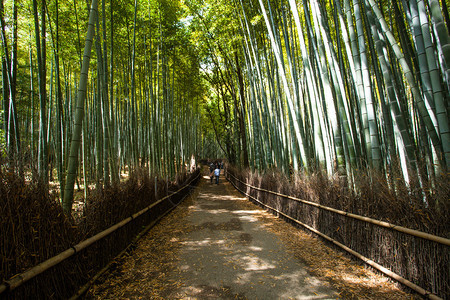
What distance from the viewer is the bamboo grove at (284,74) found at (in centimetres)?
185

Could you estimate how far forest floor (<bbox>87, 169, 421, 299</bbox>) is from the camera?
5.80 ft

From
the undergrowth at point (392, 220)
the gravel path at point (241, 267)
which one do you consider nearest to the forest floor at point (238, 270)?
the gravel path at point (241, 267)

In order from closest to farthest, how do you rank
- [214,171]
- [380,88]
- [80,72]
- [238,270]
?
[238,270], [380,88], [80,72], [214,171]

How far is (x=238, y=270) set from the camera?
2.16m

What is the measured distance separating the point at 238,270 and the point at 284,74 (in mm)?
2919

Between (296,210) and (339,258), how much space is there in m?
1.30

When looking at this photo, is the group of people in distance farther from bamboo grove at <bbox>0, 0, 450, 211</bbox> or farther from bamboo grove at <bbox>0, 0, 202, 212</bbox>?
bamboo grove at <bbox>0, 0, 202, 212</bbox>

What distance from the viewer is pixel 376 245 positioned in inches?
78.4

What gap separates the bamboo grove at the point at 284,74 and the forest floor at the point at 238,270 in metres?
0.84

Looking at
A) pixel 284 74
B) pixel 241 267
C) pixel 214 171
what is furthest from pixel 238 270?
pixel 214 171

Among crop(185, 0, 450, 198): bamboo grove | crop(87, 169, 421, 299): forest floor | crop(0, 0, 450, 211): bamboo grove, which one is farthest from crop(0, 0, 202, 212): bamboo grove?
crop(185, 0, 450, 198): bamboo grove

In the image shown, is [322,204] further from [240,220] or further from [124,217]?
[124,217]

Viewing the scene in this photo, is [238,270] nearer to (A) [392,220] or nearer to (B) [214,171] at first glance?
(A) [392,220]

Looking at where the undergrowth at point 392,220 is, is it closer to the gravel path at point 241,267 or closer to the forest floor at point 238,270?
the forest floor at point 238,270
